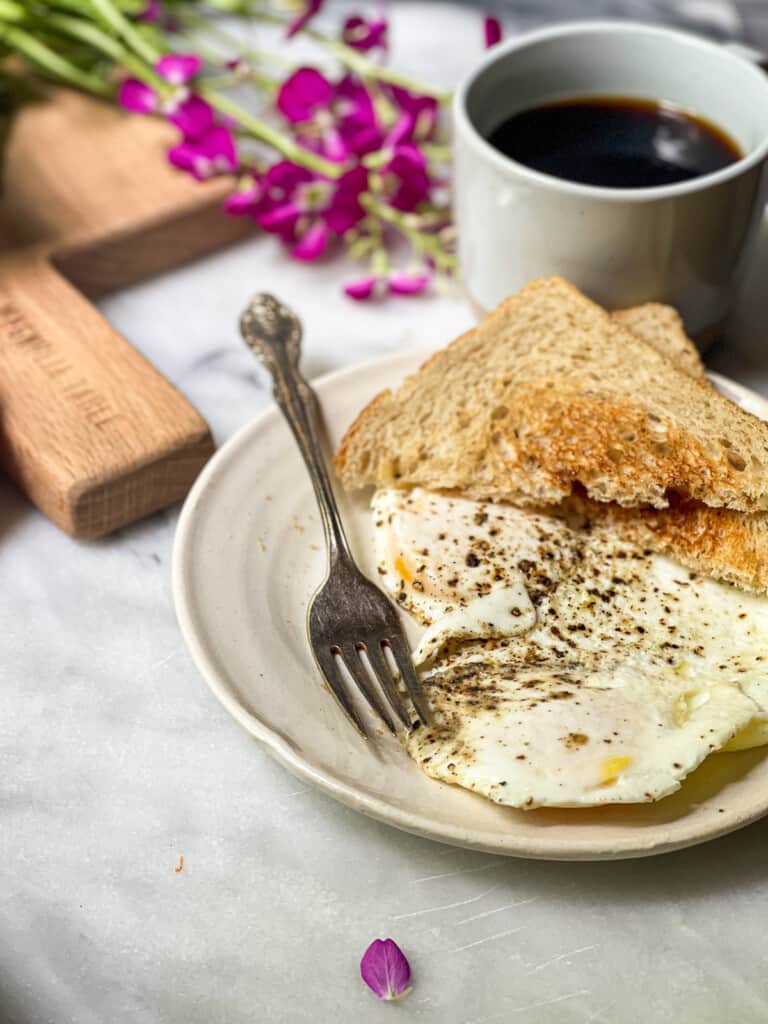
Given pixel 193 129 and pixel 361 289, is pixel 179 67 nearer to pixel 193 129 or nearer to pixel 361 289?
pixel 193 129

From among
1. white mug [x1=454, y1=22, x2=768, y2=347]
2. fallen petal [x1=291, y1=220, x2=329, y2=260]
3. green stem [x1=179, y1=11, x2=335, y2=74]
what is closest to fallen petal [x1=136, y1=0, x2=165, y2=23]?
green stem [x1=179, y1=11, x2=335, y2=74]

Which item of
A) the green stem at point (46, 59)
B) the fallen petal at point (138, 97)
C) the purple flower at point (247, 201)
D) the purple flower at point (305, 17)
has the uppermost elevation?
the purple flower at point (305, 17)

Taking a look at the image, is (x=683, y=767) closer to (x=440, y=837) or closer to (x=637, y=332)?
(x=440, y=837)

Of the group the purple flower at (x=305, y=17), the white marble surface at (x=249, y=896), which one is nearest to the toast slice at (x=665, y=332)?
the white marble surface at (x=249, y=896)

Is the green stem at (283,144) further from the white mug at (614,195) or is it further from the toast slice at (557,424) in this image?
the toast slice at (557,424)

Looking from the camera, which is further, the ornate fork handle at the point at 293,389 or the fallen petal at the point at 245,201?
the fallen petal at the point at 245,201
